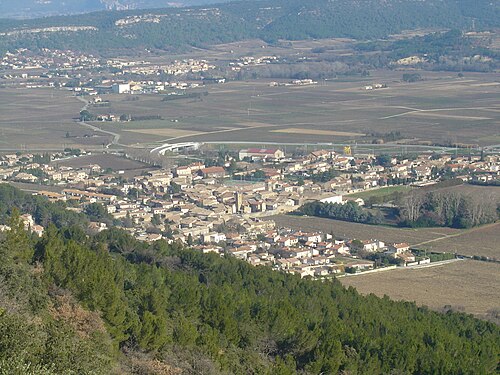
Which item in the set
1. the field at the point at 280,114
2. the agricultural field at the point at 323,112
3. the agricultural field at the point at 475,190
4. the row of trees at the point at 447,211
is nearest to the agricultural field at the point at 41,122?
the field at the point at 280,114

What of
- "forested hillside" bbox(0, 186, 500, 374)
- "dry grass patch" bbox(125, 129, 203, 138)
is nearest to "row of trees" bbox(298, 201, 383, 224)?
"forested hillside" bbox(0, 186, 500, 374)

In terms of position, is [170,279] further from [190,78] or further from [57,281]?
[190,78]

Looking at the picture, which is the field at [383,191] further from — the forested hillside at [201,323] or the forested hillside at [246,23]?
the forested hillside at [246,23]

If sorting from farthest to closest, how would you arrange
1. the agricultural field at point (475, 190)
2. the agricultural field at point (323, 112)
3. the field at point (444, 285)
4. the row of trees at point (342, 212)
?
the agricultural field at point (323, 112), the agricultural field at point (475, 190), the row of trees at point (342, 212), the field at point (444, 285)

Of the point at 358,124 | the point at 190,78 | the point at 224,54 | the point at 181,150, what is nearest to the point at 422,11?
the point at 224,54

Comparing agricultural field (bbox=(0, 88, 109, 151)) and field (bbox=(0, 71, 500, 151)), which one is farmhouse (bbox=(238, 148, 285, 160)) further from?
agricultural field (bbox=(0, 88, 109, 151))

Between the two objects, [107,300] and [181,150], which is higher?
[107,300]
